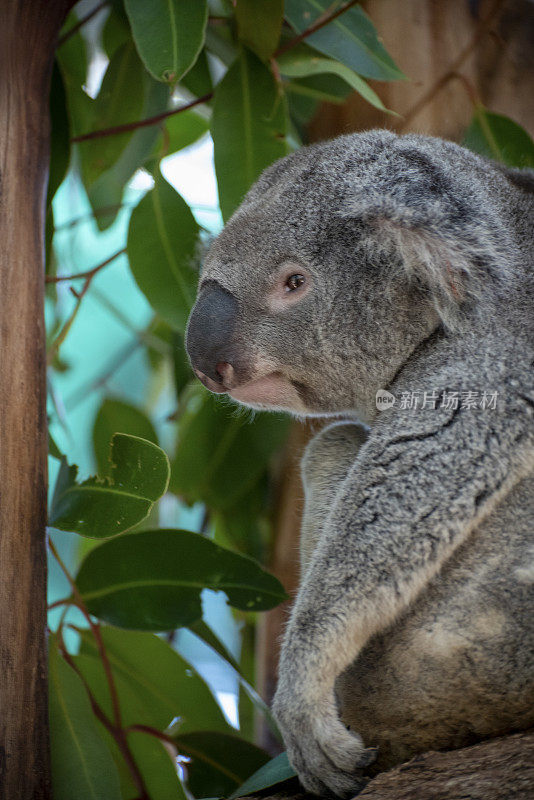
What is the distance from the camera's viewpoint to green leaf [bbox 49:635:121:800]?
6.37ft

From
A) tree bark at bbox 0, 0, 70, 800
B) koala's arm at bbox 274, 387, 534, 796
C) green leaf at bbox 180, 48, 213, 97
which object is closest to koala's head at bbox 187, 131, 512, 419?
koala's arm at bbox 274, 387, 534, 796

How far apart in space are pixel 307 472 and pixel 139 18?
1279 mm

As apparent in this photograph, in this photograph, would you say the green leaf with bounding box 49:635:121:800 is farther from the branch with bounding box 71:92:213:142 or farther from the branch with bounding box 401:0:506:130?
the branch with bounding box 401:0:506:130

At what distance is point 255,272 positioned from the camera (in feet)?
6.08

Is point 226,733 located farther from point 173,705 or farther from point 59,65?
point 59,65

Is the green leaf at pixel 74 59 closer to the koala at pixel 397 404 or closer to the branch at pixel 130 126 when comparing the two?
the branch at pixel 130 126

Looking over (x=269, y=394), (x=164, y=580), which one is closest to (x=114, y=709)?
(x=164, y=580)

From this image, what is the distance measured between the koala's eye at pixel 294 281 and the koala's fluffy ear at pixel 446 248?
220mm

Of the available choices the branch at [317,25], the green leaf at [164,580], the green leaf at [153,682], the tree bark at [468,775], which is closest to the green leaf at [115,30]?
the branch at [317,25]

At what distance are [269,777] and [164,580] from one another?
1.93 feet

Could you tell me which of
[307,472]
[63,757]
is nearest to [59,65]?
[307,472]

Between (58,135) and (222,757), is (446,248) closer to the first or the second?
(58,135)

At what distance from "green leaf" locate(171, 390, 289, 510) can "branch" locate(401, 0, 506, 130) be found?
3.85ft

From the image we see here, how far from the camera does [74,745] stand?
6.55 ft
